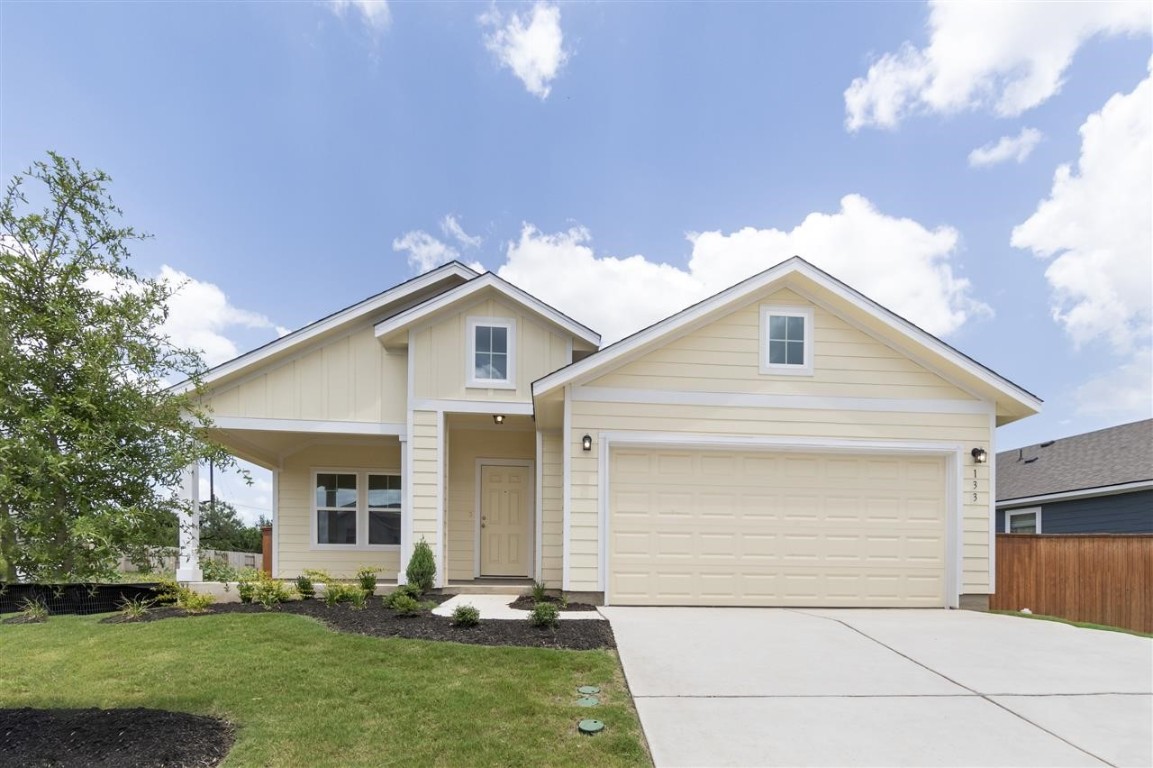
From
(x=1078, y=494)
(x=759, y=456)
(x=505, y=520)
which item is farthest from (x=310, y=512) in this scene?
(x=1078, y=494)

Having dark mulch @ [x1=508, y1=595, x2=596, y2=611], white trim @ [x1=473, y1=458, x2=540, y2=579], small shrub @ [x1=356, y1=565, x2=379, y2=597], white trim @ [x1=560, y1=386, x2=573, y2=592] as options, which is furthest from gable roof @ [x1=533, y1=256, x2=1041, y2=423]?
small shrub @ [x1=356, y1=565, x2=379, y2=597]

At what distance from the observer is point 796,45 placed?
10.8 meters

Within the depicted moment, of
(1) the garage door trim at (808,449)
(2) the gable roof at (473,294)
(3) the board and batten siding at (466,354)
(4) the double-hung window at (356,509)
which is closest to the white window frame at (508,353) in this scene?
(3) the board and batten siding at (466,354)

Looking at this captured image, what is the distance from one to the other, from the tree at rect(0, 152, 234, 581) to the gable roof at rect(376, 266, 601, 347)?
532cm

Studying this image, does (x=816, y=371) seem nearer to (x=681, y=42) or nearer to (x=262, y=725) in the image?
(x=681, y=42)

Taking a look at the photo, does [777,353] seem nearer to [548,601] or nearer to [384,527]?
[548,601]

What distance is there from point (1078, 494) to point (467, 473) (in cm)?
1357

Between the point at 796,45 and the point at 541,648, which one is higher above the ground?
the point at 796,45

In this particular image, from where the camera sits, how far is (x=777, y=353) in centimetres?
866

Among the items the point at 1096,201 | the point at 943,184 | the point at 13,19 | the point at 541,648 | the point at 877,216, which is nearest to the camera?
the point at 541,648

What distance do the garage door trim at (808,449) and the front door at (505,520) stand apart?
3245 mm

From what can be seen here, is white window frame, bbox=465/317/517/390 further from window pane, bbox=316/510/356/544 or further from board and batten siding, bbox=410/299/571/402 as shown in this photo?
window pane, bbox=316/510/356/544

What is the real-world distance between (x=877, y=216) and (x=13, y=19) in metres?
15.1

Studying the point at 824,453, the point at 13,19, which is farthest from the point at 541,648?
the point at 13,19
